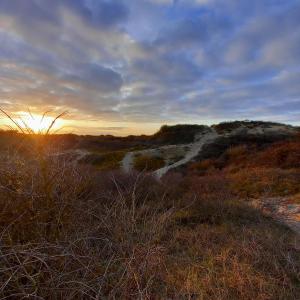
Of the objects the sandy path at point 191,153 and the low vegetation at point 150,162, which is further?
the low vegetation at point 150,162

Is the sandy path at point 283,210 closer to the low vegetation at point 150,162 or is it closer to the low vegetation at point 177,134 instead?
the low vegetation at point 150,162

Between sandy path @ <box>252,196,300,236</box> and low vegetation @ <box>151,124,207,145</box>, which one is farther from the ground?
low vegetation @ <box>151,124,207,145</box>

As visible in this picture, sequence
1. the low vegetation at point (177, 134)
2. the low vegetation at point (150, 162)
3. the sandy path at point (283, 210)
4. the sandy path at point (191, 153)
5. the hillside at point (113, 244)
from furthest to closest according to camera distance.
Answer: the low vegetation at point (177, 134)
the low vegetation at point (150, 162)
the sandy path at point (191, 153)
the sandy path at point (283, 210)
the hillside at point (113, 244)

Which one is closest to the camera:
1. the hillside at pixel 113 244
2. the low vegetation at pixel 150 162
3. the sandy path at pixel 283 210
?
the hillside at pixel 113 244

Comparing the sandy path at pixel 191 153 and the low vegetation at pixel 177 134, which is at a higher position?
the low vegetation at pixel 177 134

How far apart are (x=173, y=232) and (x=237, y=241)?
3.77ft

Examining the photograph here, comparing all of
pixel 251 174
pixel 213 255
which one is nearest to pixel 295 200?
pixel 251 174

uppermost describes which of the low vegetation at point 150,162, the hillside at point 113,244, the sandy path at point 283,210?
the hillside at point 113,244

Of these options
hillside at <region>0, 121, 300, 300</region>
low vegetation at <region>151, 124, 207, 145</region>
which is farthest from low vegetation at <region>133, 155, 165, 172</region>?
hillside at <region>0, 121, 300, 300</region>

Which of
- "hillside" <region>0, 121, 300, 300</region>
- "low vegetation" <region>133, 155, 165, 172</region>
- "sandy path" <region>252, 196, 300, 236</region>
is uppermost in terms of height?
"hillside" <region>0, 121, 300, 300</region>

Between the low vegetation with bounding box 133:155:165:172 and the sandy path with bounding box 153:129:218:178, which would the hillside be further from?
the low vegetation with bounding box 133:155:165:172

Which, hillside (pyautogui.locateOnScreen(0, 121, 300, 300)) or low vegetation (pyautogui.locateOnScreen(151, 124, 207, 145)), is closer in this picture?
hillside (pyautogui.locateOnScreen(0, 121, 300, 300))

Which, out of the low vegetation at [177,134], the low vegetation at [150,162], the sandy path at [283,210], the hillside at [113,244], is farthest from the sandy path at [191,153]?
the hillside at [113,244]

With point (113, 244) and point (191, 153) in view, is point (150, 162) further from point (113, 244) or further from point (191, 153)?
point (113, 244)
